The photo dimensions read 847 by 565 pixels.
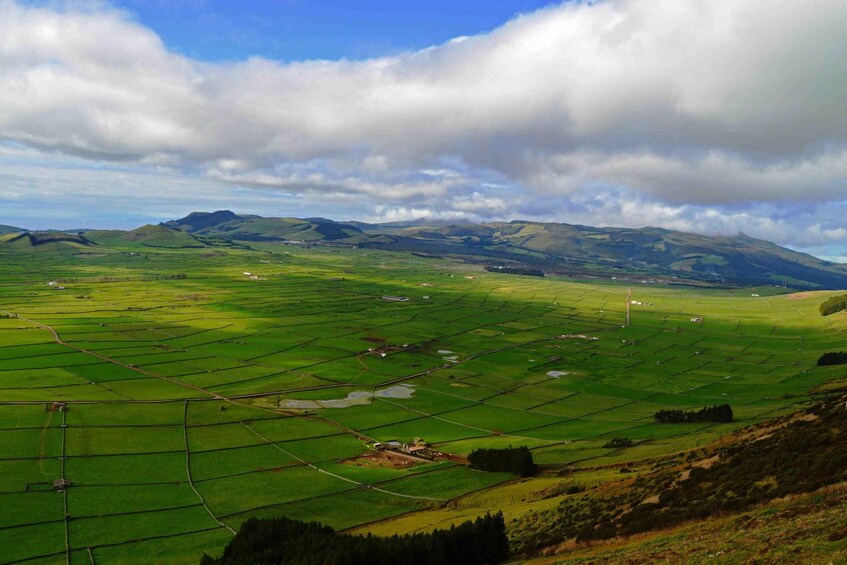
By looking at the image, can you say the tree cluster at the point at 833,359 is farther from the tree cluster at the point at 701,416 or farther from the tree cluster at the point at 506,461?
the tree cluster at the point at 506,461

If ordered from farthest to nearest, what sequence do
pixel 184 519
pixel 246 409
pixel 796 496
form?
pixel 246 409, pixel 184 519, pixel 796 496

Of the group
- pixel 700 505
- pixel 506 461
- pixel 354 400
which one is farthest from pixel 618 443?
pixel 354 400

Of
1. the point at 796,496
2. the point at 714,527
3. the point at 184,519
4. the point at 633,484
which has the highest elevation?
the point at 796,496

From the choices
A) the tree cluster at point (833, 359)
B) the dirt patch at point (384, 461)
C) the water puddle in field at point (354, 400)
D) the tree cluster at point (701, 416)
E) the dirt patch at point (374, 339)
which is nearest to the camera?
the dirt patch at point (384, 461)

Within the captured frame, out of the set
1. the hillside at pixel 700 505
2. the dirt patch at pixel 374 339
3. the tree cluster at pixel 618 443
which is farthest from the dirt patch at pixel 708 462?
the dirt patch at pixel 374 339

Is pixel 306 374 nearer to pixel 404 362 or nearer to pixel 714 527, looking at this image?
pixel 404 362

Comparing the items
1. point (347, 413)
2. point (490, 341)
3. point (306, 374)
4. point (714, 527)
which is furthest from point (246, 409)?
point (490, 341)

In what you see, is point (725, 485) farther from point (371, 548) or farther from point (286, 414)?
point (286, 414)

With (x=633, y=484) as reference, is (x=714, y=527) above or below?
above
